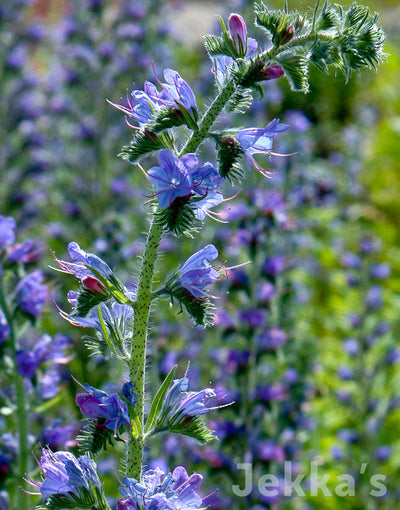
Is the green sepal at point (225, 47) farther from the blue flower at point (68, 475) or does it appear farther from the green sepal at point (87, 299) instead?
the blue flower at point (68, 475)

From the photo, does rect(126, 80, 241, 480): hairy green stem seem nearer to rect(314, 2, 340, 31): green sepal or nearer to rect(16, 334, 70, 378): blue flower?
rect(314, 2, 340, 31): green sepal

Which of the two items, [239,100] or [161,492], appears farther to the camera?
[239,100]

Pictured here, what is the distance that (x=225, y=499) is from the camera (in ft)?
11.8

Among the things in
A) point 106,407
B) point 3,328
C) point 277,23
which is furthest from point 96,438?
point 277,23

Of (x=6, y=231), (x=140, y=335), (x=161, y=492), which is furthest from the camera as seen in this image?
(x=6, y=231)

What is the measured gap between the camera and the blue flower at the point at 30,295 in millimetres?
2459

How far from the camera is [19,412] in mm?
2414

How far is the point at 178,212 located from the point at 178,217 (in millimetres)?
12

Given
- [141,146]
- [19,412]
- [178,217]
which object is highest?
[141,146]

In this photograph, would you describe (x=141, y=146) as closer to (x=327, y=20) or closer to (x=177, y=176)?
(x=177, y=176)

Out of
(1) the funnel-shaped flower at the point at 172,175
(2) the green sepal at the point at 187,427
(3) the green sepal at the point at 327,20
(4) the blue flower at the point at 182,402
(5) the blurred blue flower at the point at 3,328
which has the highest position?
(3) the green sepal at the point at 327,20

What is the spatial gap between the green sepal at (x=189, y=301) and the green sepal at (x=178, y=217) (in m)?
0.17

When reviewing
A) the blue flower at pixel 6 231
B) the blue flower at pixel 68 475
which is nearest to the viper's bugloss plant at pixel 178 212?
the blue flower at pixel 68 475

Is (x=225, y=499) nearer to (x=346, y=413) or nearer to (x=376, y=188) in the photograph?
(x=346, y=413)
